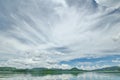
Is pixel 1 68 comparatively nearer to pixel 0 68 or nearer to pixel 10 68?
pixel 0 68

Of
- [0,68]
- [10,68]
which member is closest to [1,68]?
[0,68]

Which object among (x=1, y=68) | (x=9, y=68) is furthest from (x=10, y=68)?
(x=1, y=68)

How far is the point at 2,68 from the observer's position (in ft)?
437

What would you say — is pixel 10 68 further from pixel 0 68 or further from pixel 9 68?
pixel 0 68

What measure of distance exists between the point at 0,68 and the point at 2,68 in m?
1.77

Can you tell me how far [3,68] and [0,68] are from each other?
3145 millimetres

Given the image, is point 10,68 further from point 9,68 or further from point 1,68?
point 1,68

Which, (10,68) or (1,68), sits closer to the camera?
(1,68)

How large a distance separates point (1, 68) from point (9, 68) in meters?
8.66

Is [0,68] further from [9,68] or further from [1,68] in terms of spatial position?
[9,68]

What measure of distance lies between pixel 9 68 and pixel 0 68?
30.0 ft

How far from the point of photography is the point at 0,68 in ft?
432

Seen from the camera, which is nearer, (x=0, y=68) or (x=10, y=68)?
(x=0, y=68)

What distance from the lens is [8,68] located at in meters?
139
